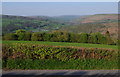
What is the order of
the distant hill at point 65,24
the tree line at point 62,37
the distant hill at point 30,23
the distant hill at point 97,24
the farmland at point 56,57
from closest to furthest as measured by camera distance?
the farmland at point 56,57
the tree line at point 62,37
the distant hill at point 30,23
the distant hill at point 65,24
the distant hill at point 97,24

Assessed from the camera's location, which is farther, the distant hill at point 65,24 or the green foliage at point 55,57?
the distant hill at point 65,24

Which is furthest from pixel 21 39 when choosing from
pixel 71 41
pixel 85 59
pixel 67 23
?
pixel 67 23

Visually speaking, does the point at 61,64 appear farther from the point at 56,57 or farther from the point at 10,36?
the point at 10,36

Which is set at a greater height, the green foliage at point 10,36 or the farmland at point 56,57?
the green foliage at point 10,36

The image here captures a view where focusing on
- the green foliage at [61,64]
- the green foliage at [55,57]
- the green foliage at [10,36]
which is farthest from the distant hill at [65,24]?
the green foliage at [61,64]

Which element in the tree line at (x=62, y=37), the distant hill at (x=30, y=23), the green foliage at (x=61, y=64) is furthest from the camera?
the distant hill at (x=30, y=23)

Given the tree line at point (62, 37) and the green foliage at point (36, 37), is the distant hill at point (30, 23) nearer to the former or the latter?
the tree line at point (62, 37)

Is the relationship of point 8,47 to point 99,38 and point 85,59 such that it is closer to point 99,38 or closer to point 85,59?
point 85,59

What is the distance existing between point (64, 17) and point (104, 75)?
791cm

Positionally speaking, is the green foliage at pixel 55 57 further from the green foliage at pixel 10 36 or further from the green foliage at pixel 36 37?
the green foliage at pixel 36 37

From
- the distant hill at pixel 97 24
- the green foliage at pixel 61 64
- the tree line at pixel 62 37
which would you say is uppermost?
the distant hill at pixel 97 24

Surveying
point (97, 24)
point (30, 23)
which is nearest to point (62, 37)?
point (30, 23)

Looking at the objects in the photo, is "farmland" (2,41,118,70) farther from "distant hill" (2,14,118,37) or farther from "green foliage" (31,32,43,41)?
"distant hill" (2,14,118,37)

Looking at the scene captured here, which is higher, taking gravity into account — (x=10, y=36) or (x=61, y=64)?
(x=10, y=36)
